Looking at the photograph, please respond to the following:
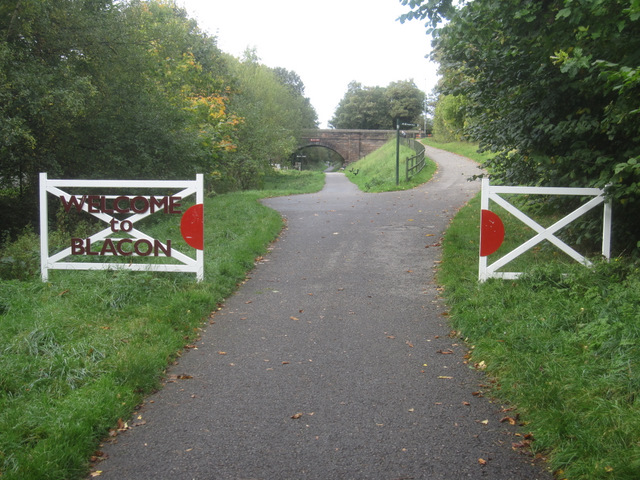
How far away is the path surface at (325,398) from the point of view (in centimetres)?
371

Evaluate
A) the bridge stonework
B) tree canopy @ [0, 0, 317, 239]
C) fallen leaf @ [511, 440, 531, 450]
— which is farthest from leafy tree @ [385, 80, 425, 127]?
fallen leaf @ [511, 440, 531, 450]

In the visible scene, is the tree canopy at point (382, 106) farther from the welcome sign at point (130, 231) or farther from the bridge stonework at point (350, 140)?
the welcome sign at point (130, 231)

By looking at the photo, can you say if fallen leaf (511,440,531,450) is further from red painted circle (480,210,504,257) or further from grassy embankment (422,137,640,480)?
red painted circle (480,210,504,257)

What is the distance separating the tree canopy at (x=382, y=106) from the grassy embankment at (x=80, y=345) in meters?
83.3

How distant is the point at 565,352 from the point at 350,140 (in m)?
71.8

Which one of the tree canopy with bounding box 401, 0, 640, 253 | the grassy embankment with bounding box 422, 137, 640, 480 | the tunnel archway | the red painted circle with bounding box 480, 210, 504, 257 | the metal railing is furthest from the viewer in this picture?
the tunnel archway

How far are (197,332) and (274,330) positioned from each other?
0.85m

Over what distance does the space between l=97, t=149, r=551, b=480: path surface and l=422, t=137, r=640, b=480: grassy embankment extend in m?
0.21

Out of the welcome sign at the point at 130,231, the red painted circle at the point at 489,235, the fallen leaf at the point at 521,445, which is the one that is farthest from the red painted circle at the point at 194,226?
the fallen leaf at the point at 521,445

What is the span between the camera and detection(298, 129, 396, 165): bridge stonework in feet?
244

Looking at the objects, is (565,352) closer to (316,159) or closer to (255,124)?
(255,124)

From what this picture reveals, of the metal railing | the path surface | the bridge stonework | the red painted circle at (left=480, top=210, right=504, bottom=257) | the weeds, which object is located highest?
the bridge stonework

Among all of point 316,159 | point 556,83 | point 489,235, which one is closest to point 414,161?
point 556,83

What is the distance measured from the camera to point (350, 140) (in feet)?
248
